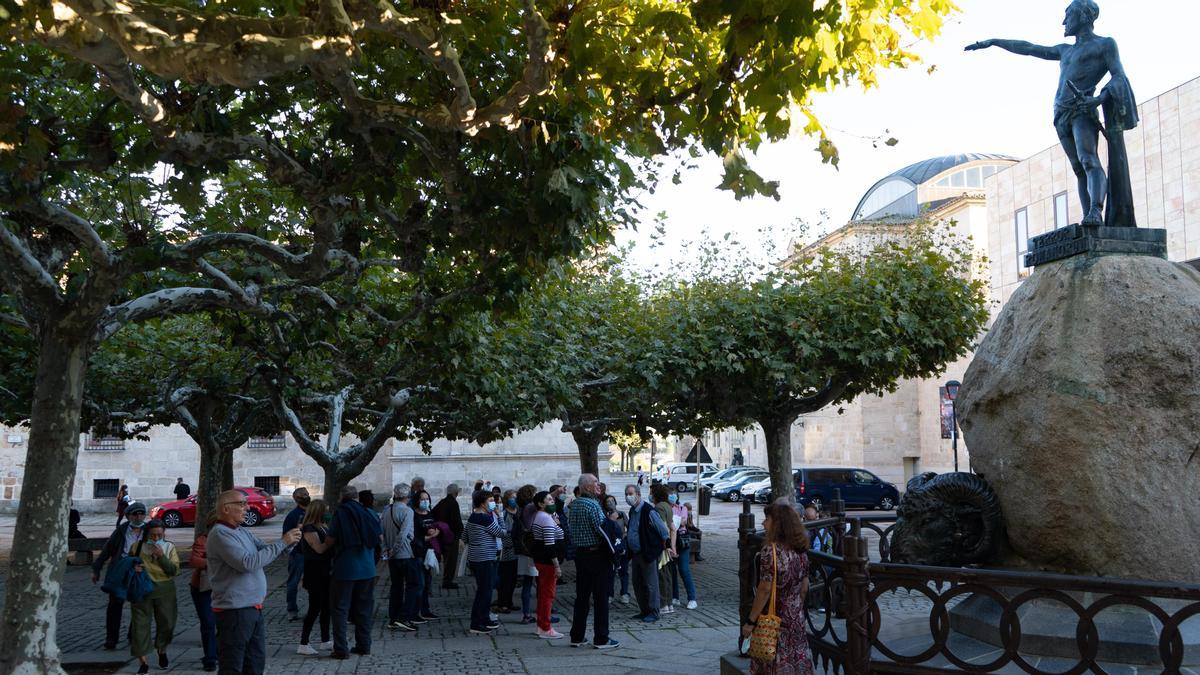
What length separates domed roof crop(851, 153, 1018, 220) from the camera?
50688 mm

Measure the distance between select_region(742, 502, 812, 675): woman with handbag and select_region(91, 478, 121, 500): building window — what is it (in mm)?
36702

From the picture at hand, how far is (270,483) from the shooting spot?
3778 centimetres

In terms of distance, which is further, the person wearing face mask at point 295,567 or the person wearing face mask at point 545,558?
the person wearing face mask at point 295,567

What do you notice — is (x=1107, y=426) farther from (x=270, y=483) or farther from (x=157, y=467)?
(x=157, y=467)

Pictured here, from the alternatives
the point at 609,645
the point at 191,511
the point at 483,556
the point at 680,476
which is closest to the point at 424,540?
the point at 483,556

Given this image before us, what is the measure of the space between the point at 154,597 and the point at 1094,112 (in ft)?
29.4

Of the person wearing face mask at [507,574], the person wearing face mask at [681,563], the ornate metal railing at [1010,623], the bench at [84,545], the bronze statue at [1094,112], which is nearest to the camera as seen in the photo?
the ornate metal railing at [1010,623]

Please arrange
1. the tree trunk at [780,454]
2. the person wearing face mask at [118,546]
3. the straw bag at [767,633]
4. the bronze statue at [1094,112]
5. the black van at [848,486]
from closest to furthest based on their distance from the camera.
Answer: the straw bag at [767,633] → the bronze statue at [1094,112] → the person wearing face mask at [118,546] → the tree trunk at [780,454] → the black van at [848,486]

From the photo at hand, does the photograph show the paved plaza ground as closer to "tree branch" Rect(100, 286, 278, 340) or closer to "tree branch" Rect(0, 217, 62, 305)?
"tree branch" Rect(100, 286, 278, 340)

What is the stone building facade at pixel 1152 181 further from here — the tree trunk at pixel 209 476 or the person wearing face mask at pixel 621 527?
the tree trunk at pixel 209 476

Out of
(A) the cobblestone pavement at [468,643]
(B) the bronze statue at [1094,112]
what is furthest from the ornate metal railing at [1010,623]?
(B) the bronze statue at [1094,112]

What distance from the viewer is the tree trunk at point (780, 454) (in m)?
18.7

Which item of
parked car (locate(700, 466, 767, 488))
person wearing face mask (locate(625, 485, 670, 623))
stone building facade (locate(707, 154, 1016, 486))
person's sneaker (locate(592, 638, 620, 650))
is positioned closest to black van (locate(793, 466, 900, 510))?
stone building facade (locate(707, 154, 1016, 486))

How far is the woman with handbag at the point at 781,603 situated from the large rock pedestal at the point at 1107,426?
1.62 metres
